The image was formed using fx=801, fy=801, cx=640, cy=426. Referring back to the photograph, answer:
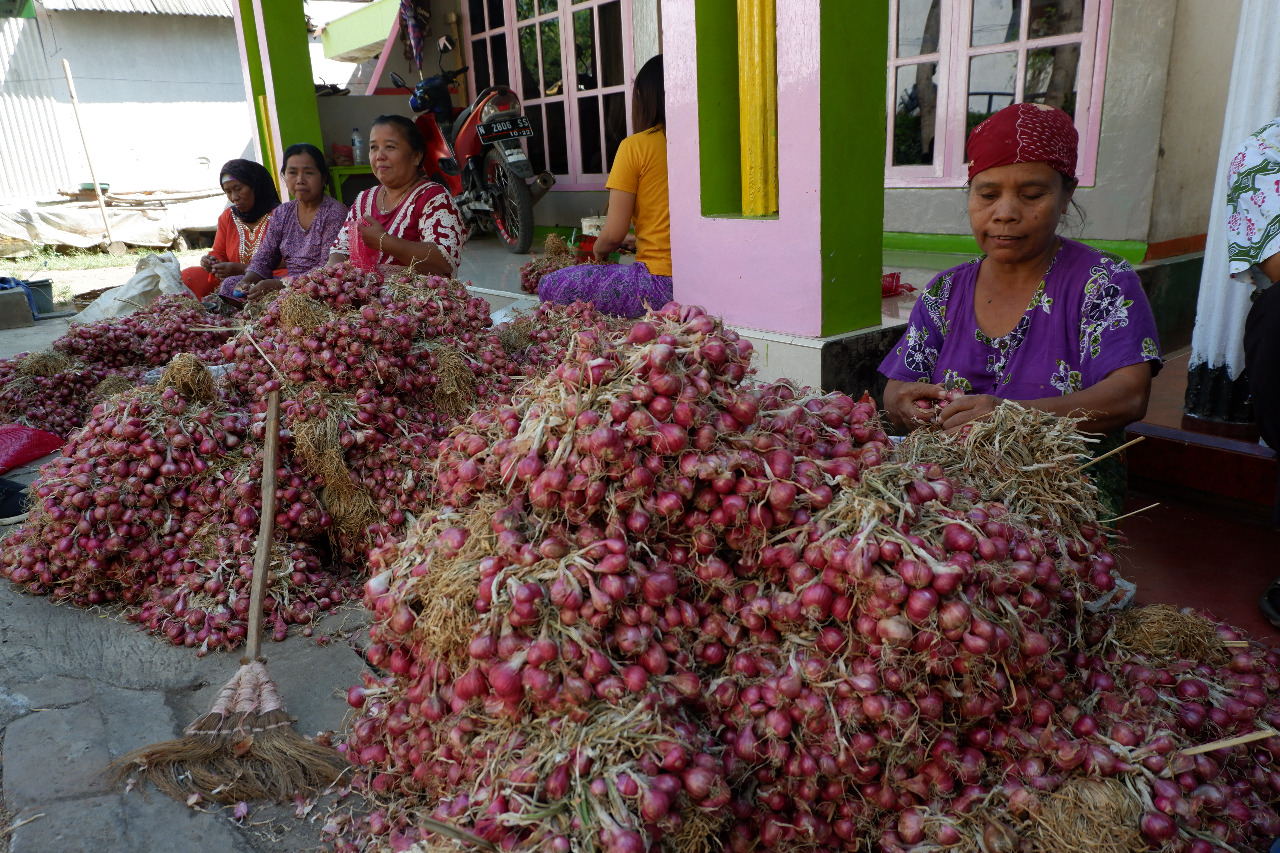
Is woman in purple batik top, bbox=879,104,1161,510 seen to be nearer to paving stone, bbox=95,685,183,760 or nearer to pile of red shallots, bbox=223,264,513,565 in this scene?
pile of red shallots, bbox=223,264,513,565

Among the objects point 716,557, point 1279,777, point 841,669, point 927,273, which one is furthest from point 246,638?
point 927,273

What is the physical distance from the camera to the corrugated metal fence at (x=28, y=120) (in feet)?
A: 44.1

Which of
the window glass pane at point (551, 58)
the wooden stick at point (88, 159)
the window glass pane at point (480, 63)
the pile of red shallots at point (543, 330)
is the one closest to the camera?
the pile of red shallots at point (543, 330)

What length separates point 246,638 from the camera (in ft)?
7.59

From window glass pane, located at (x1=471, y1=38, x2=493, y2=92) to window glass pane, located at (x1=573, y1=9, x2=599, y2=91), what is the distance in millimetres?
1461

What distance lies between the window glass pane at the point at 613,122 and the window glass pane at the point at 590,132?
4.8 inches

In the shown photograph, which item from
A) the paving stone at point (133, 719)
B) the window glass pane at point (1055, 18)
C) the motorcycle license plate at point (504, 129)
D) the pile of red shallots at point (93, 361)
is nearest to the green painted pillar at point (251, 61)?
the motorcycle license plate at point (504, 129)

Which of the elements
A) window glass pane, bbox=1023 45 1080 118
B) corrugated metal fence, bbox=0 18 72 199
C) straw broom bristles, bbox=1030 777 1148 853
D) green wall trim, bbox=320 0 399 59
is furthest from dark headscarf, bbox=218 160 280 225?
corrugated metal fence, bbox=0 18 72 199

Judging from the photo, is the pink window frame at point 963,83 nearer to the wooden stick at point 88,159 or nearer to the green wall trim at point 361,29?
the green wall trim at point 361,29

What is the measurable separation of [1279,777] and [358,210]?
4.09 m

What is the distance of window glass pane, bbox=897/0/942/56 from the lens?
4668 mm

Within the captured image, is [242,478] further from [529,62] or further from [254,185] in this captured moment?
[529,62]

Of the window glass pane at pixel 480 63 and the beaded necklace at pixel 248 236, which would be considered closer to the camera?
the beaded necklace at pixel 248 236

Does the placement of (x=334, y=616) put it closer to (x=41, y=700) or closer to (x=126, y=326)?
(x=41, y=700)
